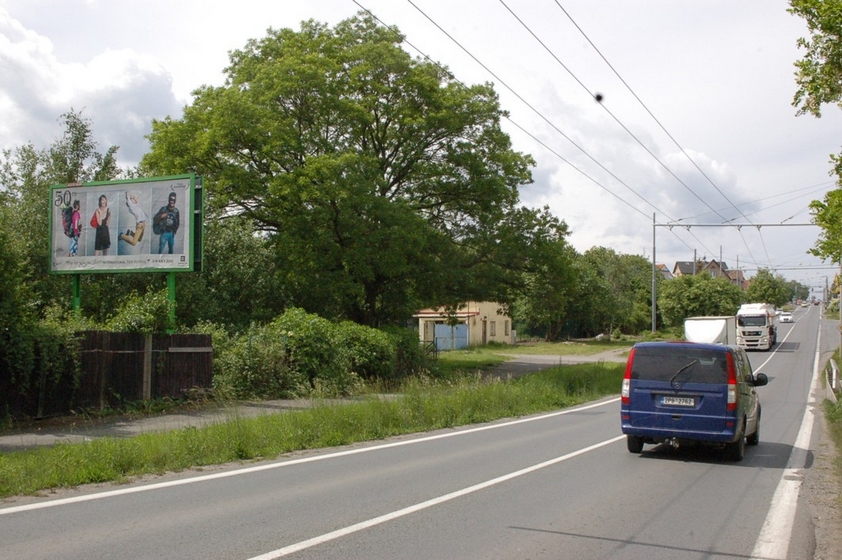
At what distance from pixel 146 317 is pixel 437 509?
1244cm

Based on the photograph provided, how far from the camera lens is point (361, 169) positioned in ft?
92.0

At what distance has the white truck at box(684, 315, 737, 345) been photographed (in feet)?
133

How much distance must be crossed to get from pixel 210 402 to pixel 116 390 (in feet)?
7.22

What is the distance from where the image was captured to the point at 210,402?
18562mm

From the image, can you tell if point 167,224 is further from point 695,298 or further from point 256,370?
point 695,298

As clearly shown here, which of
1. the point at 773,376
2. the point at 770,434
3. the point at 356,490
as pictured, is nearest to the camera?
the point at 356,490

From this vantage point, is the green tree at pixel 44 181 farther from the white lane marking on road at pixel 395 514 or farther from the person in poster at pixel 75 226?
the white lane marking on road at pixel 395 514

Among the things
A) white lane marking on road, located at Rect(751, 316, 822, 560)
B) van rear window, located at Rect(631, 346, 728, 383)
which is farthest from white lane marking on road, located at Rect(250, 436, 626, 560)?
white lane marking on road, located at Rect(751, 316, 822, 560)

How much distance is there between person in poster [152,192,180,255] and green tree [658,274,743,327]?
186 feet

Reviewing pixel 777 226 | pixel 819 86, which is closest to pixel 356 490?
pixel 819 86

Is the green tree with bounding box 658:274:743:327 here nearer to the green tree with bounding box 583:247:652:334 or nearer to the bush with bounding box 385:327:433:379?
the green tree with bounding box 583:247:652:334

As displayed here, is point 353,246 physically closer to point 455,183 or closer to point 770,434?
point 455,183

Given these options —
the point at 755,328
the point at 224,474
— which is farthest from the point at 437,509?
the point at 755,328

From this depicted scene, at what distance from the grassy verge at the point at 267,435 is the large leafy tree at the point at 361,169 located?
8684mm
